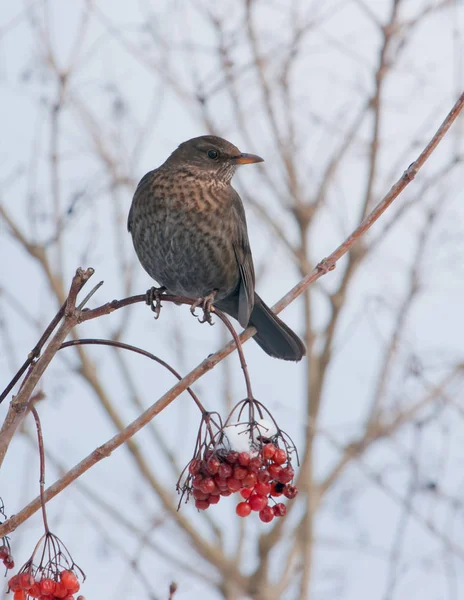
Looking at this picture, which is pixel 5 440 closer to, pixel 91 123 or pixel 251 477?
pixel 251 477

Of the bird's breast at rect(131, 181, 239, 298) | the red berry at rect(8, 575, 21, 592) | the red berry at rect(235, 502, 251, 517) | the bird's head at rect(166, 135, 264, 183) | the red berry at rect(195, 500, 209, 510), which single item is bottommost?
the red berry at rect(8, 575, 21, 592)

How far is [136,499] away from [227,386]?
1.13 m

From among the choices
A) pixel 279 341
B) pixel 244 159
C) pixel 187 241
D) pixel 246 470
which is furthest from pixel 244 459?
pixel 244 159

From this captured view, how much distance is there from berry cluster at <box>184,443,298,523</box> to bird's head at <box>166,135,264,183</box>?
2.26m

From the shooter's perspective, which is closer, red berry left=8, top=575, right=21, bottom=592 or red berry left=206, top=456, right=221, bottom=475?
red berry left=8, top=575, right=21, bottom=592

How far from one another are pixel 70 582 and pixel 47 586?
52 mm

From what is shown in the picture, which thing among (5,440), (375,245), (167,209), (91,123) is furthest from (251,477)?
(91,123)

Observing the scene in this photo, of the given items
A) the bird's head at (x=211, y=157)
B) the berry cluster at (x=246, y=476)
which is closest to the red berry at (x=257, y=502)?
the berry cluster at (x=246, y=476)

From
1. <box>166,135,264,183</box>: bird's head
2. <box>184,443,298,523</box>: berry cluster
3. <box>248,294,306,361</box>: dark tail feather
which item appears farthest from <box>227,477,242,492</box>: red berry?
<box>166,135,264,183</box>: bird's head

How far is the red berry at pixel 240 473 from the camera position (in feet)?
6.68

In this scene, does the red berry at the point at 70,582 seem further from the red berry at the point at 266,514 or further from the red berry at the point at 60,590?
the red berry at the point at 266,514

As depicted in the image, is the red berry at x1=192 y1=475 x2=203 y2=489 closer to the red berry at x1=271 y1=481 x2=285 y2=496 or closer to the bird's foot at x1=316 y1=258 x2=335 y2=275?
the red berry at x1=271 y1=481 x2=285 y2=496

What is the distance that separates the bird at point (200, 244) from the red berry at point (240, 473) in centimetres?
162

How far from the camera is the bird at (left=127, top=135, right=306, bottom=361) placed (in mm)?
3736
